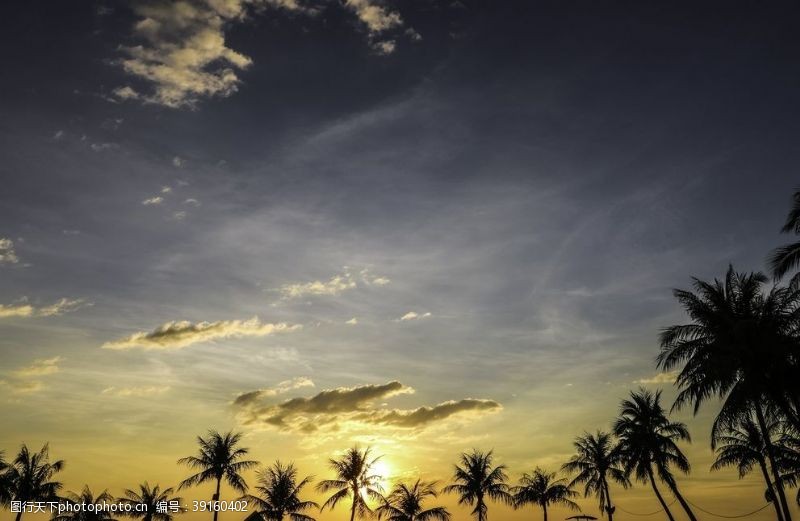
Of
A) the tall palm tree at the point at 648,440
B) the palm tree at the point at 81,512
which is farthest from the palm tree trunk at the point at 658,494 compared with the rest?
the palm tree at the point at 81,512

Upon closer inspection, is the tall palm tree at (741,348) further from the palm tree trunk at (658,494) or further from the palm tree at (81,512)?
the palm tree at (81,512)

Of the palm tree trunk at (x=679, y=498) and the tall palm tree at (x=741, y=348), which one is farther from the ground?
the tall palm tree at (x=741, y=348)

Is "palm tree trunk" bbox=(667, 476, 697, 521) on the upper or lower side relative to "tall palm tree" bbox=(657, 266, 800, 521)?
lower

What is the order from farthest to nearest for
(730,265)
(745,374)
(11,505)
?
(11,505)
(730,265)
(745,374)

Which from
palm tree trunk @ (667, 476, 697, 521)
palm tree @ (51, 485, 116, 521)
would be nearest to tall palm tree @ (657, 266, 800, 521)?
palm tree trunk @ (667, 476, 697, 521)

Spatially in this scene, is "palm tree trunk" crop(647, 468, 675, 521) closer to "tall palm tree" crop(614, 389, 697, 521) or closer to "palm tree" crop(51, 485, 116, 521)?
"tall palm tree" crop(614, 389, 697, 521)

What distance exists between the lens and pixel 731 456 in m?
48.2

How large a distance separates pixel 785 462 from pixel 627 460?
1316cm

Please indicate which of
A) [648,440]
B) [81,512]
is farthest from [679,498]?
[81,512]

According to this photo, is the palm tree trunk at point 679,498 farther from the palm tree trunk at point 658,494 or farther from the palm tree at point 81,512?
the palm tree at point 81,512

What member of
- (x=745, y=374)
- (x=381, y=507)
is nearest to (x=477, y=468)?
(x=381, y=507)

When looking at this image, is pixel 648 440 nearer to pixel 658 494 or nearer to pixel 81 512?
pixel 658 494

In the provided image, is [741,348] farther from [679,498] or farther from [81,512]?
[81,512]

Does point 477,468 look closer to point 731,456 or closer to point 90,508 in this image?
point 731,456
